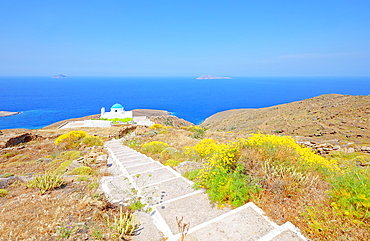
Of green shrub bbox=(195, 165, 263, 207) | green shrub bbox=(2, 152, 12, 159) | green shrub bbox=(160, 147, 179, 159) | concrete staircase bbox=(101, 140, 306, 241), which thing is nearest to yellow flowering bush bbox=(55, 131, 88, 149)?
green shrub bbox=(2, 152, 12, 159)

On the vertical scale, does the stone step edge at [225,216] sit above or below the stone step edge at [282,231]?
below

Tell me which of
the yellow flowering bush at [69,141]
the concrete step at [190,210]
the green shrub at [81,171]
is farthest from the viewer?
the yellow flowering bush at [69,141]

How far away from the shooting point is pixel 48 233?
3072 millimetres

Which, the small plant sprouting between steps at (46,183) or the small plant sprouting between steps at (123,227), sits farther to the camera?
the small plant sprouting between steps at (46,183)

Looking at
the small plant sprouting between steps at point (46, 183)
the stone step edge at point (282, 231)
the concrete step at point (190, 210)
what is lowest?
the small plant sprouting between steps at point (46, 183)

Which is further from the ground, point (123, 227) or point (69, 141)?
point (123, 227)

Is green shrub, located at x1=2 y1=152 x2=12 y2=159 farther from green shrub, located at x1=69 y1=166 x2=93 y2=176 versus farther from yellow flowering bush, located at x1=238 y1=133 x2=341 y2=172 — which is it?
yellow flowering bush, located at x1=238 y1=133 x2=341 y2=172

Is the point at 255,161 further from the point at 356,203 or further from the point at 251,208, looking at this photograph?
the point at 356,203

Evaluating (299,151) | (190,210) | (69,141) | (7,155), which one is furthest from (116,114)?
(299,151)

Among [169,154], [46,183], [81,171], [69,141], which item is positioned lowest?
[69,141]

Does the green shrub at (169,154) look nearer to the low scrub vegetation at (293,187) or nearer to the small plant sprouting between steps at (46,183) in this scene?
the low scrub vegetation at (293,187)

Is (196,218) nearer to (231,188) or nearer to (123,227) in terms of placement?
(231,188)

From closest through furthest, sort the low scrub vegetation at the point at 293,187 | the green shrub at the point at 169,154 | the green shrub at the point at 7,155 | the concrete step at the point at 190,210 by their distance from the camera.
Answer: the low scrub vegetation at the point at 293,187, the concrete step at the point at 190,210, the green shrub at the point at 169,154, the green shrub at the point at 7,155

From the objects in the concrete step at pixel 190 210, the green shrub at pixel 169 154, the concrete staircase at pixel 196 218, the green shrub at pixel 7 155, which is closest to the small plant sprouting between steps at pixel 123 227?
the concrete staircase at pixel 196 218
